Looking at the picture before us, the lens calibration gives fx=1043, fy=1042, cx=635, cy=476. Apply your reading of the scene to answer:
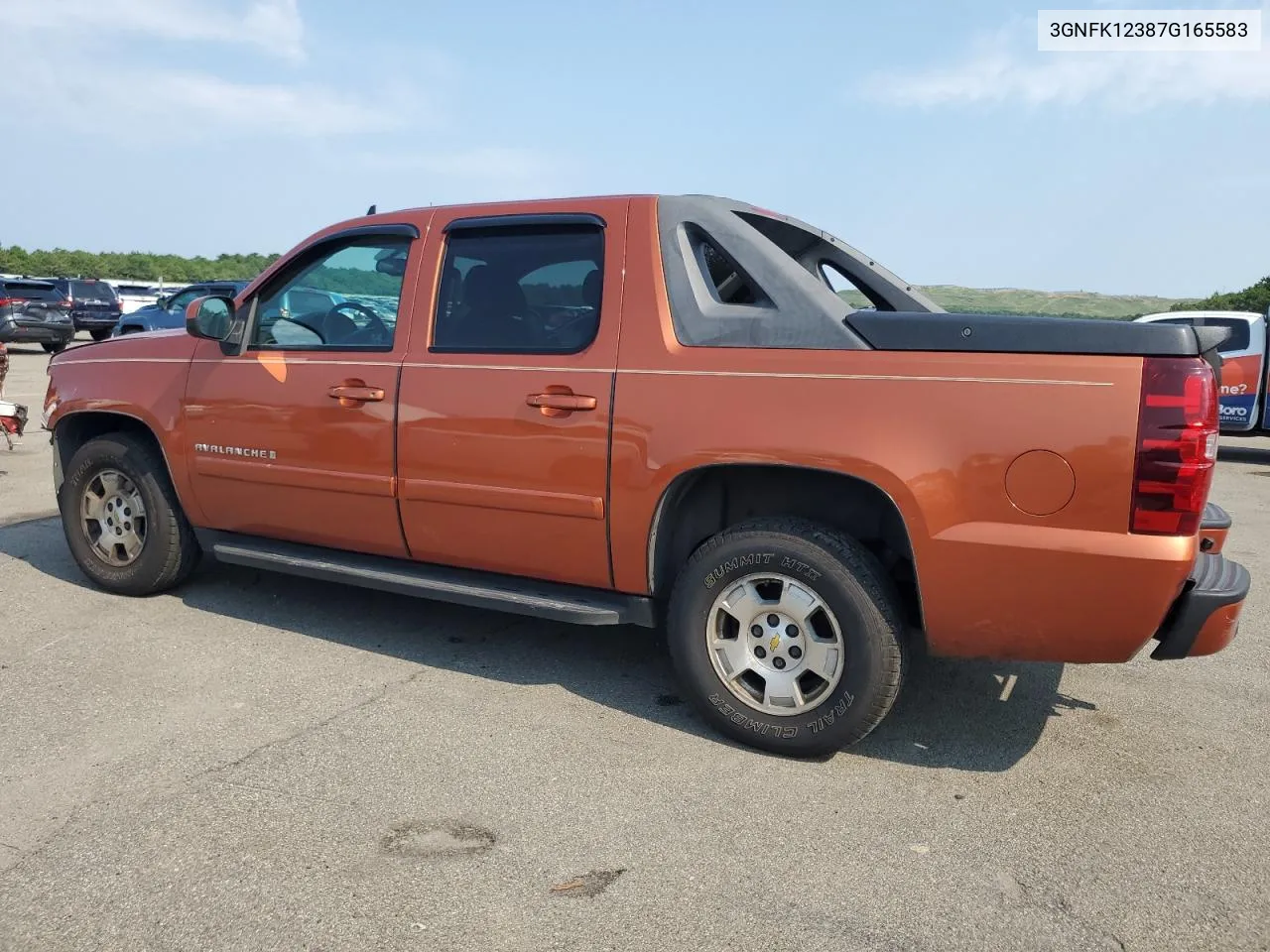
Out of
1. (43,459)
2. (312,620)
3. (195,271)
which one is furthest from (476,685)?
(195,271)

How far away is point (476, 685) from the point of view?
4.15 meters

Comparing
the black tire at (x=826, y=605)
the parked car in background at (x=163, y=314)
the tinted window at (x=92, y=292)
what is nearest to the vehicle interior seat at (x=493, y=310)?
the black tire at (x=826, y=605)

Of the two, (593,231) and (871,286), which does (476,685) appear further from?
(871,286)

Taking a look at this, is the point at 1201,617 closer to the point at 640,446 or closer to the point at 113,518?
the point at 640,446

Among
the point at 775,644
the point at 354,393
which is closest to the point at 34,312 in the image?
the point at 354,393

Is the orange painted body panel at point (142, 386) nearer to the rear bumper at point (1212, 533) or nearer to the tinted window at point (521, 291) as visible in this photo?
the tinted window at point (521, 291)

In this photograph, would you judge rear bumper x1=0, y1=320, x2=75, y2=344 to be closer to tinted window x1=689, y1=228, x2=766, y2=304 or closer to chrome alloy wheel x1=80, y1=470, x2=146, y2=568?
chrome alloy wheel x1=80, y1=470, x2=146, y2=568

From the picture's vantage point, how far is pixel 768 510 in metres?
3.81

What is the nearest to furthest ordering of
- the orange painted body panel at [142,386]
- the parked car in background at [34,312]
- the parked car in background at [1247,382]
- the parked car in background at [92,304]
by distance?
the orange painted body panel at [142,386]
the parked car in background at [1247,382]
the parked car in background at [34,312]
the parked car in background at [92,304]

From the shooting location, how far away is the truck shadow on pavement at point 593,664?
12.4ft

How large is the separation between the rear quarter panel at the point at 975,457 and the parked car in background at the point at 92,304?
84.6ft

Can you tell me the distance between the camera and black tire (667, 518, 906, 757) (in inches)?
133

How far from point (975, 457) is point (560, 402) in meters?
1.47

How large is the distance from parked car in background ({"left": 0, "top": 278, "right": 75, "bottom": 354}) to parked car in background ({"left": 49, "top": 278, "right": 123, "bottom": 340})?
205 centimetres
